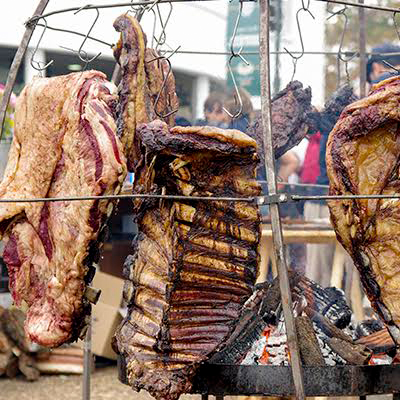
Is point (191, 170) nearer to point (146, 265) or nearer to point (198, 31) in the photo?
point (146, 265)

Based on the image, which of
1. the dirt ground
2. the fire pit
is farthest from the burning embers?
the dirt ground

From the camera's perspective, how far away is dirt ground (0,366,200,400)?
291 inches

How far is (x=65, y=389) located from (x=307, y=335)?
4.22m

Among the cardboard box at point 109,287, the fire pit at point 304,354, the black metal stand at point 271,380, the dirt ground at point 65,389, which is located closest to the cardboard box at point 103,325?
the cardboard box at point 109,287

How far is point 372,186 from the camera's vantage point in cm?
358

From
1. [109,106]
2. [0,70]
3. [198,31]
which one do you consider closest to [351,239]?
[109,106]

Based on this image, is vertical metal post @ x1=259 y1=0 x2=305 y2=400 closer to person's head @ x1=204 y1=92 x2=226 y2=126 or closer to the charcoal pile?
person's head @ x1=204 y1=92 x2=226 y2=126

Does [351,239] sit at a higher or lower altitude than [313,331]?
higher

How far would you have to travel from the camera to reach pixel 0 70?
12.4m

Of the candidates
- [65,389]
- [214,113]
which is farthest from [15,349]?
[214,113]

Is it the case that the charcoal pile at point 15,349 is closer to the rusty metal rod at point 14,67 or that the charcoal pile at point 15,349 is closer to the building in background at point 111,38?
the building in background at point 111,38

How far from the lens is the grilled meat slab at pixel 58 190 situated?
11.5ft

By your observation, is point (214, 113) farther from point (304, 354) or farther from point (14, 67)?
point (304, 354)

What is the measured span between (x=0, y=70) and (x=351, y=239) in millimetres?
9715
